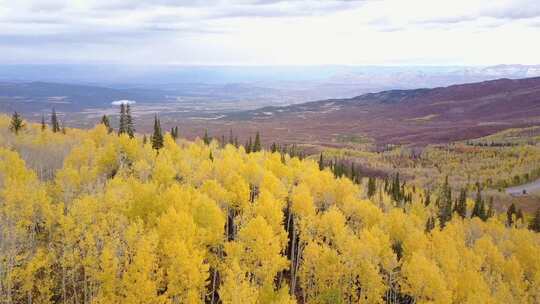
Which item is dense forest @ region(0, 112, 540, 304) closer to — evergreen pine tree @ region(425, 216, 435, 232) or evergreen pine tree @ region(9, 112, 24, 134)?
evergreen pine tree @ region(425, 216, 435, 232)

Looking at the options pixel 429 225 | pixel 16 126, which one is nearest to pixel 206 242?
pixel 429 225

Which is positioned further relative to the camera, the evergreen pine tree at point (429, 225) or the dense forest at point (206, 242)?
the evergreen pine tree at point (429, 225)

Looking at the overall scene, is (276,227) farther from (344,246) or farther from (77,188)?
(77,188)

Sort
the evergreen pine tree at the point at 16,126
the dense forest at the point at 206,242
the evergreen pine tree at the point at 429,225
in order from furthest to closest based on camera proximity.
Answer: the evergreen pine tree at the point at 16,126
the evergreen pine tree at the point at 429,225
the dense forest at the point at 206,242

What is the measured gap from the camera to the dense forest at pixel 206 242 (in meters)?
44.1

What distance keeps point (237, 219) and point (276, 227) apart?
5722 mm

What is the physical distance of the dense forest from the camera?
44.1 metres

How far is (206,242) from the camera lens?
179 ft

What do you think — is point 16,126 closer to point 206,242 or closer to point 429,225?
point 206,242

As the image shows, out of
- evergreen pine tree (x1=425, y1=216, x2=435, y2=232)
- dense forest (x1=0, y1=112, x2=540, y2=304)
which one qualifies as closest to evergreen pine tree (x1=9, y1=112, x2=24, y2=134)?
dense forest (x1=0, y1=112, x2=540, y2=304)

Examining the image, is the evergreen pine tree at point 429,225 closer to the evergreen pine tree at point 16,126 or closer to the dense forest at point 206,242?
the dense forest at point 206,242

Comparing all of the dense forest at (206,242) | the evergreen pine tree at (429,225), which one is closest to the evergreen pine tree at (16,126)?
the dense forest at (206,242)

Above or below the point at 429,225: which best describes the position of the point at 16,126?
above

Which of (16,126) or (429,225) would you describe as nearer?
(429,225)
